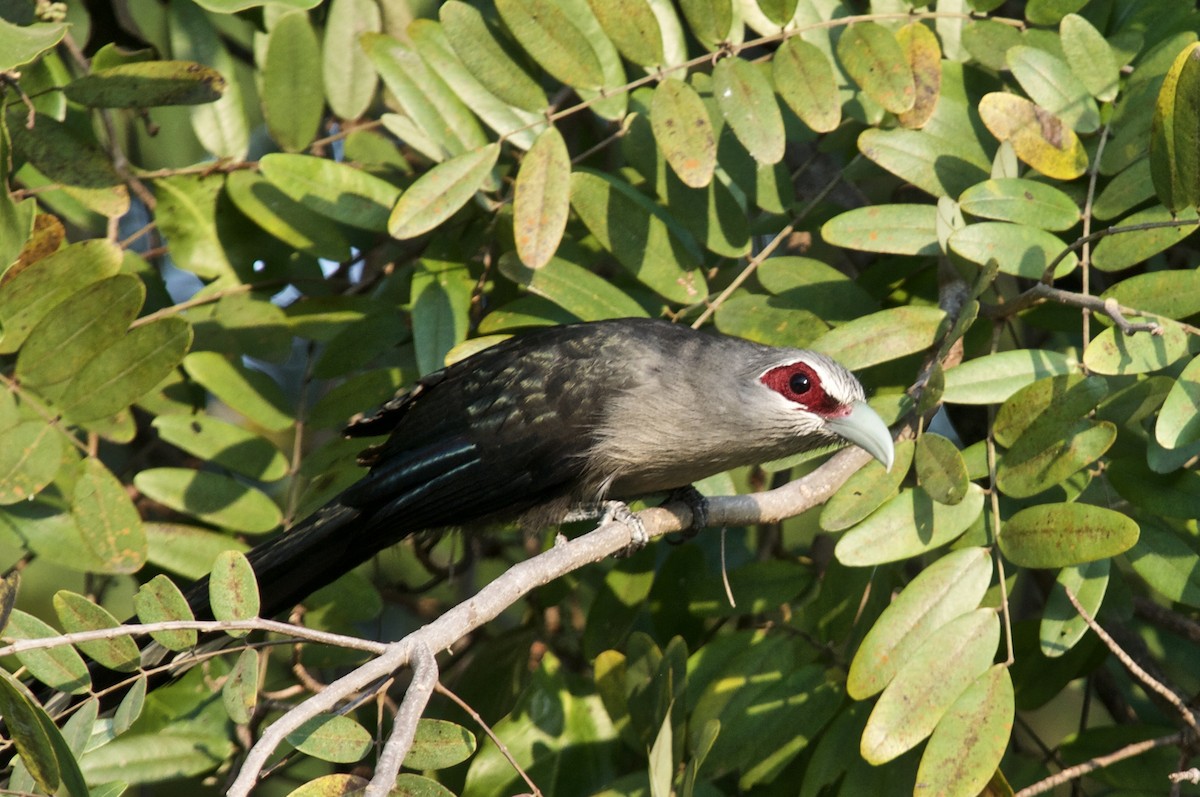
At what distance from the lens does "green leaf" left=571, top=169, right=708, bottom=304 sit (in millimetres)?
3670

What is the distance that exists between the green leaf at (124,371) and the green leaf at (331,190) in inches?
23.8

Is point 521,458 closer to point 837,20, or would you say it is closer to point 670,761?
point 670,761

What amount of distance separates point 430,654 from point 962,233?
72.4 inches

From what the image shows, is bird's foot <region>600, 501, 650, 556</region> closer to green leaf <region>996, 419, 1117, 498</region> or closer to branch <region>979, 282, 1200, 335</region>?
green leaf <region>996, 419, 1117, 498</region>

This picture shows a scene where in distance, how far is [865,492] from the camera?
310cm

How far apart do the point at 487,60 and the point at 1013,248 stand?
1.59m

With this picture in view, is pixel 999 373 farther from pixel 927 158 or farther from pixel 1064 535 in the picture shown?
pixel 927 158

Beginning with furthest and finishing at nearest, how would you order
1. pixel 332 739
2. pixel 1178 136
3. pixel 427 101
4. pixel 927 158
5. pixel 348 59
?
pixel 348 59, pixel 427 101, pixel 927 158, pixel 1178 136, pixel 332 739

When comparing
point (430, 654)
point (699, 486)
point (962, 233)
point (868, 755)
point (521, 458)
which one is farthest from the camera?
point (699, 486)

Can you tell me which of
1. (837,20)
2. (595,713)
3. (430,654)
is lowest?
(595,713)

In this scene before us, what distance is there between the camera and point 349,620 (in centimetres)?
390

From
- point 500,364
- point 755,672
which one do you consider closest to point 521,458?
point 500,364

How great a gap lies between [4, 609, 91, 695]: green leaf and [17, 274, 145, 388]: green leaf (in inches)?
43.6

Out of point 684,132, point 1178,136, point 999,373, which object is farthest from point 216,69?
point 1178,136
